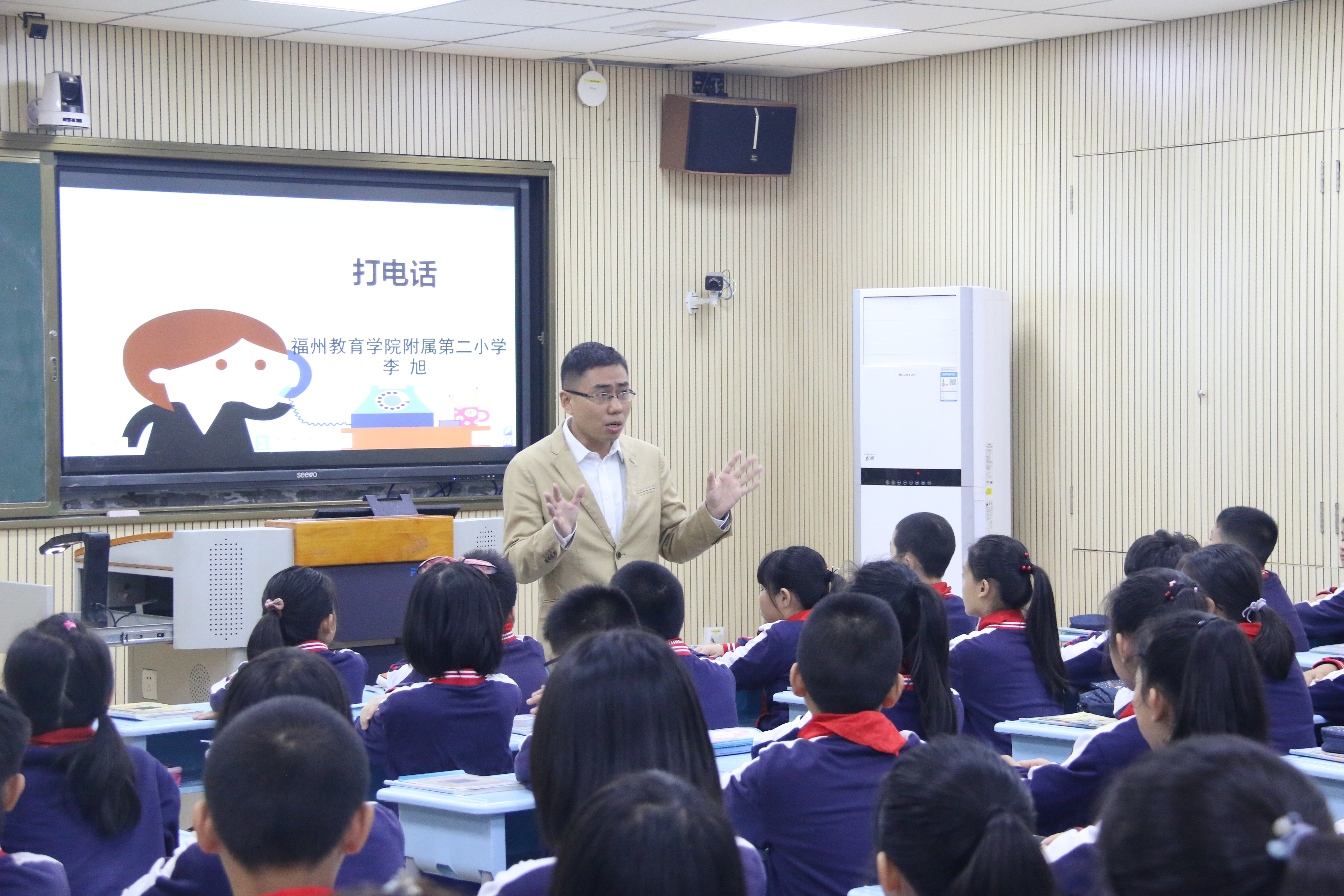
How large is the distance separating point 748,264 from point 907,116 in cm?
111

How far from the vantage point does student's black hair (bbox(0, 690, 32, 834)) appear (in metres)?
1.99

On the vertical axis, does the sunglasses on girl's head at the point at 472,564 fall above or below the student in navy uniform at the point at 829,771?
above

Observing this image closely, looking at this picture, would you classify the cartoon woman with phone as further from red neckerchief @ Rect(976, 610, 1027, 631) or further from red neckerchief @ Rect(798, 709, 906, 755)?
red neckerchief @ Rect(798, 709, 906, 755)

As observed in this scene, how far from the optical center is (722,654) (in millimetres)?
4297

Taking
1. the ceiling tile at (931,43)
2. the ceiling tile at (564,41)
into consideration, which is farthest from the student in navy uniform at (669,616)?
the ceiling tile at (931,43)

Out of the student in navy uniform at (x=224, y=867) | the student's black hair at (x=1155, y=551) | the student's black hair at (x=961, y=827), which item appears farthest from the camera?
the student's black hair at (x=1155, y=551)

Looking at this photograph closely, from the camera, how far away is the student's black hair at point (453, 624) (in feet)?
9.71

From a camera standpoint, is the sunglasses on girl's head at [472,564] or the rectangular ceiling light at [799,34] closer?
the sunglasses on girl's head at [472,564]

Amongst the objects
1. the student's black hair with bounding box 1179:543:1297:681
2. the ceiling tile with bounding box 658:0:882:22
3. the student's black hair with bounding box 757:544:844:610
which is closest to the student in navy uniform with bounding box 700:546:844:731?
the student's black hair with bounding box 757:544:844:610

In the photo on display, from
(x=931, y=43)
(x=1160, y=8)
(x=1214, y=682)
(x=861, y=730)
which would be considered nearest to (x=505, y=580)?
(x=861, y=730)

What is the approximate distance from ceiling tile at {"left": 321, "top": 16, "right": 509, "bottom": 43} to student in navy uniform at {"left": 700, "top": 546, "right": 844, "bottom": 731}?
3132 millimetres

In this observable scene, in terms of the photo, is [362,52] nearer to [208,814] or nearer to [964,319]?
[964,319]

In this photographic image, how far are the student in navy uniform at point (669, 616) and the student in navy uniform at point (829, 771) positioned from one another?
2.95 ft

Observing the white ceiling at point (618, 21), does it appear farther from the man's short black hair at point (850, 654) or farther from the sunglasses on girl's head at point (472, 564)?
the man's short black hair at point (850, 654)
